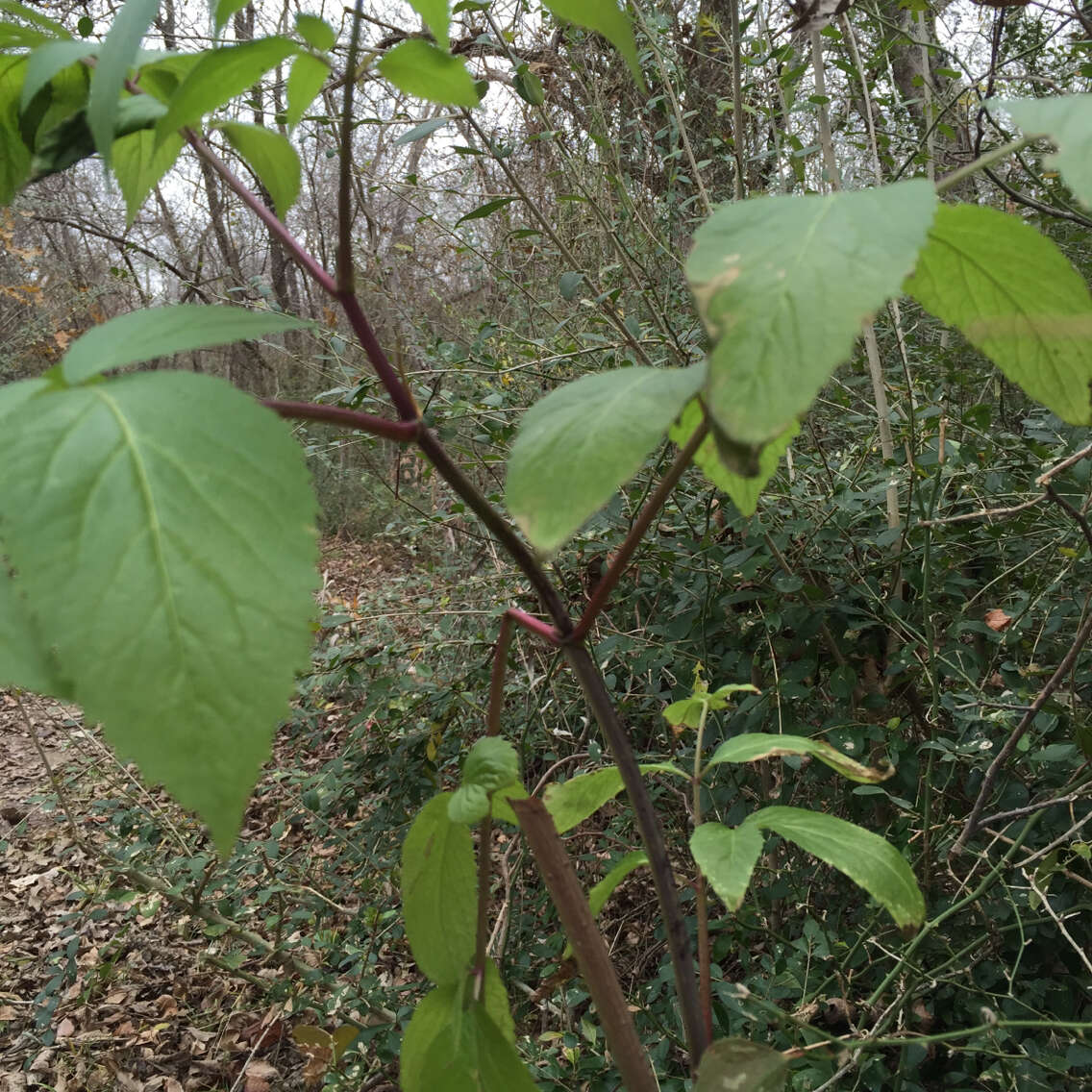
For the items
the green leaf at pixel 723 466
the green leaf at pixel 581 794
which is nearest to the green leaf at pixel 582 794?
the green leaf at pixel 581 794

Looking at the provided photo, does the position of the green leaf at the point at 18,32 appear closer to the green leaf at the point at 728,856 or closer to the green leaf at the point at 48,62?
the green leaf at the point at 48,62

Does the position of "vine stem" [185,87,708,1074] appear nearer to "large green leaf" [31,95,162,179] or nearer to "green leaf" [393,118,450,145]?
"large green leaf" [31,95,162,179]

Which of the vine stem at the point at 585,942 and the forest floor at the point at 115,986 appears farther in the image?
the forest floor at the point at 115,986

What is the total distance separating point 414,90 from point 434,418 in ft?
5.73

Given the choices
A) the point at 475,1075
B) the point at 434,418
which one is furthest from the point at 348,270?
the point at 434,418

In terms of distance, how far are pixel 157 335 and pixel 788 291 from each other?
235 millimetres

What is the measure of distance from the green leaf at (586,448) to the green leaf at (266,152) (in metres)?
0.26

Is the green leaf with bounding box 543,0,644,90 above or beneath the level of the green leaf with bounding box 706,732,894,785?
above

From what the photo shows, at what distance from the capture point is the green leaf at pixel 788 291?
0.79ft

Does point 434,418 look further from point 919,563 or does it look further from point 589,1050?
point 589,1050

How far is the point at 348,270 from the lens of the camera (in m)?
0.36

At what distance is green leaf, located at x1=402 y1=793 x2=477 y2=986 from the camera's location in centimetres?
51

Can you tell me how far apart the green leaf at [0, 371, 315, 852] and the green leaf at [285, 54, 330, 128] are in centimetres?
19

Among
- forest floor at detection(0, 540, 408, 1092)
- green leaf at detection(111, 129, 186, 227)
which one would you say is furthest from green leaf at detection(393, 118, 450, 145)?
green leaf at detection(111, 129, 186, 227)
